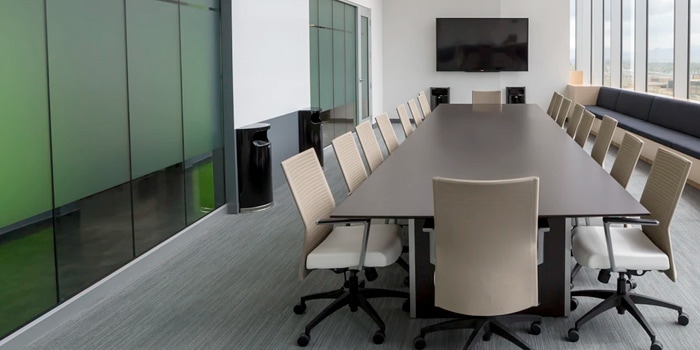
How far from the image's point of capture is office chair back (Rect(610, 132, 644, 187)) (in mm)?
4043

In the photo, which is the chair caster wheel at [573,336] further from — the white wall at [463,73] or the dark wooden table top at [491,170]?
the white wall at [463,73]

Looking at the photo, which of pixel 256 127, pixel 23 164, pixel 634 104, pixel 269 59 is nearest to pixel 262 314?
pixel 23 164

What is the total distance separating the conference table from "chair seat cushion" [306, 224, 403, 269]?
0.15m

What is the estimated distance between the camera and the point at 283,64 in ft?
24.7

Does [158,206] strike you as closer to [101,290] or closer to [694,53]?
[101,290]

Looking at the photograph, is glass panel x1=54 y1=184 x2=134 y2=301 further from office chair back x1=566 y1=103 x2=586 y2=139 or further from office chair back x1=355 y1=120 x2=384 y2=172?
office chair back x1=566 y1=103 x2=586 y2=139

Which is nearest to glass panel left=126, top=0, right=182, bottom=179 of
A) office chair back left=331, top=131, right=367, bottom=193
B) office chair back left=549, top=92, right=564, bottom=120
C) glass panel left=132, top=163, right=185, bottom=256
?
glass panel left=132, top=163, right=185, bottom=256

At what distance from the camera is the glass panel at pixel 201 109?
17.2 feet

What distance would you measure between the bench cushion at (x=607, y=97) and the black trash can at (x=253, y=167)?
7881 millimetres

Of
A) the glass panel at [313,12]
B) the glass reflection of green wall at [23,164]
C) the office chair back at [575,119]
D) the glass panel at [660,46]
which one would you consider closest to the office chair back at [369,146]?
the glass reflection of green wall at [23,164]

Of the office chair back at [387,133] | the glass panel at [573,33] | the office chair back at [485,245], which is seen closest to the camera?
the office chair back at [485,245]

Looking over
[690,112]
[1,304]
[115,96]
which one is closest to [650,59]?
[690,112]

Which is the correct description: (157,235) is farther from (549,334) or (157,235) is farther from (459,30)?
(459,30)

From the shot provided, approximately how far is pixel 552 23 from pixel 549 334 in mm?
12260
